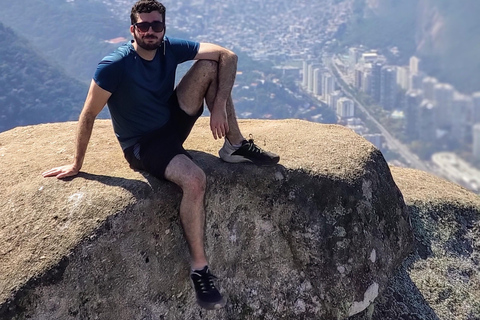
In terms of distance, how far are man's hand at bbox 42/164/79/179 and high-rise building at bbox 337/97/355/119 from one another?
5077 cm

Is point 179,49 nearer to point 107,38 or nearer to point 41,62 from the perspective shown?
point 41,62

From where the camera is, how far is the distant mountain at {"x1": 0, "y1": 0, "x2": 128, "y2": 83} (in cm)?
5353

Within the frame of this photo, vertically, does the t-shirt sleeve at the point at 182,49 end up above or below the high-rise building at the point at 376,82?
above

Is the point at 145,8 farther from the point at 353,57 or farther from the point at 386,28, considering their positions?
A: the point at 386,28

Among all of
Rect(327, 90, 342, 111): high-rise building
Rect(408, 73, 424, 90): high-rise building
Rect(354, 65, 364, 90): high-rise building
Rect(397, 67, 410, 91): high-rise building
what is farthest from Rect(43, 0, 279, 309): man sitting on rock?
Rect(354, 65, 364, 90): high-rise building

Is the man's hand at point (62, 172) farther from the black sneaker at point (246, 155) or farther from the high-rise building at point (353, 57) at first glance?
the high-rise building at point (353, 57)

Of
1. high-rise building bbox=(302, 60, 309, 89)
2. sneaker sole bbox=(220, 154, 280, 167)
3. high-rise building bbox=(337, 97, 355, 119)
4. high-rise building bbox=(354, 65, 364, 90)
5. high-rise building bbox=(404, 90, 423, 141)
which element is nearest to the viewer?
sneaker sole bbox=(220, 154, 280, 167)

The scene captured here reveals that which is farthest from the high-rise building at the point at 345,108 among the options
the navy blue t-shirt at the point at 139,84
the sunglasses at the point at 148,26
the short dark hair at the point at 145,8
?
the sunglasses at the point at 148,26

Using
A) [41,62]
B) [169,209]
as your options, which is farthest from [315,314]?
[41,62]

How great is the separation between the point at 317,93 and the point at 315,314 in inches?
2381

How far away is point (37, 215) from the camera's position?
7.78 meters

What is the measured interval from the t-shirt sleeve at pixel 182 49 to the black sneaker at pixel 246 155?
1456 millimetres

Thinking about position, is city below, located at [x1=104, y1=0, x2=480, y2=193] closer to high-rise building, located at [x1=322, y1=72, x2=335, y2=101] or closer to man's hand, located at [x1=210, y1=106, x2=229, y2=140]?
high-rise building, located at [x1=322, y1=72, x2=335, y2=101]

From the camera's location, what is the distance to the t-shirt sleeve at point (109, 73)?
7.49 metres
